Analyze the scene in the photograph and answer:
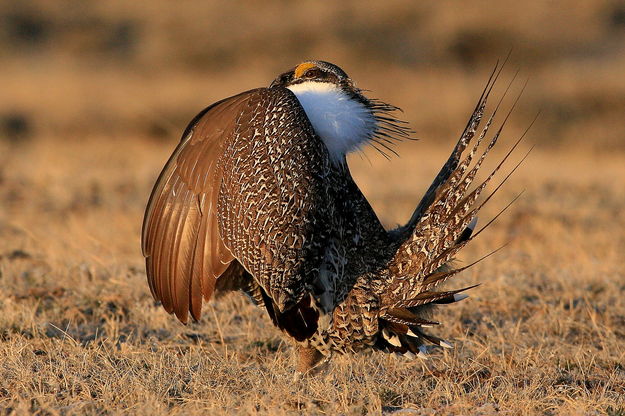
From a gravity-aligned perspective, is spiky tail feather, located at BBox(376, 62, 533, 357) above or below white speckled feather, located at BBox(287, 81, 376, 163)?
below

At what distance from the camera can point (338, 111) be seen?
3762mm

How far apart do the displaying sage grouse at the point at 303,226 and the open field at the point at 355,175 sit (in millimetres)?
238

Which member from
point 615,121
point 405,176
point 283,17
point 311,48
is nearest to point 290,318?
point 405,176

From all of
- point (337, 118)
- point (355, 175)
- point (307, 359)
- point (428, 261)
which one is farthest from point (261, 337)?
point (355, 175)

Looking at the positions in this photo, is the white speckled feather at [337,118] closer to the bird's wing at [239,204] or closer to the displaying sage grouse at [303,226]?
the displaying sage grouse at [303,226]

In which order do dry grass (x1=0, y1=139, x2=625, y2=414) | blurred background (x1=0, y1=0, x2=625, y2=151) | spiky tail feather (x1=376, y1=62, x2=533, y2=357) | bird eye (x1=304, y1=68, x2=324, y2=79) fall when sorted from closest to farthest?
dry grass (x1=0, y1=139, x2=625, y2=414) → spiky tail feather (x1=376, y1=62, x2=533, y2=357) → bird eye (x1=304, y1=68, x2=324, y2=79) → blurred background (x1=0, y1=0, x2=625, y2=151)

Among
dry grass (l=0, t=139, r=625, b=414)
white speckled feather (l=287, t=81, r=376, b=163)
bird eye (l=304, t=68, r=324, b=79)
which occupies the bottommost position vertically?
dry grass (l=0, t=139, r=625, b=414)

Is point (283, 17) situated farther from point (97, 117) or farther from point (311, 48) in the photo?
point (97, 117)

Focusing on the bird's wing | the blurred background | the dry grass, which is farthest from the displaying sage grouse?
the blurred background

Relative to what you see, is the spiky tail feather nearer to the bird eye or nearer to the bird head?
the bird head

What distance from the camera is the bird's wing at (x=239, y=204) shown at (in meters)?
3.47

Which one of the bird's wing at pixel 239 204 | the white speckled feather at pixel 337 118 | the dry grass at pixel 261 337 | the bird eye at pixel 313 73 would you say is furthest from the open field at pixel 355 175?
the bird eye at pixel 313 73

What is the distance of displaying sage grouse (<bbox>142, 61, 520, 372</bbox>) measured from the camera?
137 inches

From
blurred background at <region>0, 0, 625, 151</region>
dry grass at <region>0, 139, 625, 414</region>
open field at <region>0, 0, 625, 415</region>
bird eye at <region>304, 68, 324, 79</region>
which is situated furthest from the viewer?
blurred background at <region>0, 0, 625, 151</region>
